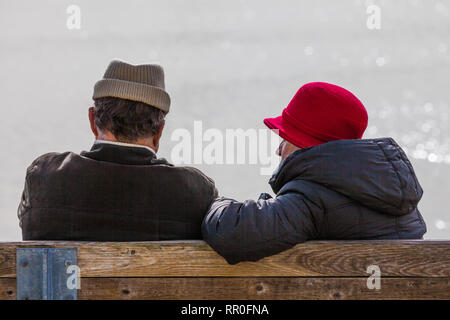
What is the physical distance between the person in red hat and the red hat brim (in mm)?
182

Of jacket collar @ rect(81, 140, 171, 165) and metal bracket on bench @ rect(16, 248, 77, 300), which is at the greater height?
jacket collar @ rect(81, 140, 171, 165)

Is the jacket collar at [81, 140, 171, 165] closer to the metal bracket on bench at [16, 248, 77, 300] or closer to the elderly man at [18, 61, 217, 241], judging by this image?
the elderly man at [18, 61, 217, 241]

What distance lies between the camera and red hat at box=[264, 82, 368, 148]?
295cm

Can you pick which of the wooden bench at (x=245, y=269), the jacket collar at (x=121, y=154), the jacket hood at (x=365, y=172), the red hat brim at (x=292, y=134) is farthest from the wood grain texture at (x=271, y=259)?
the red hat brim at (x=292, y=134)

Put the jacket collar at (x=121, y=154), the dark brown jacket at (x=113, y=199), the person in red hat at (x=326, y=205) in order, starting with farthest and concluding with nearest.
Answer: the jacket collar at (x=121, y=154) < the dark brown jacket at (x=113, y=199) < the person in red hat at (x=326, y=205)

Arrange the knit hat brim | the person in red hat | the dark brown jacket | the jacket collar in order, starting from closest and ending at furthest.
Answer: the person in red hat, the dark brown jacket, the jacket collar, the knit hat brim

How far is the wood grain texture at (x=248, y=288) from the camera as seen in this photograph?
2.59 metres

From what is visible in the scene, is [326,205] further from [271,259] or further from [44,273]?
[44,273]

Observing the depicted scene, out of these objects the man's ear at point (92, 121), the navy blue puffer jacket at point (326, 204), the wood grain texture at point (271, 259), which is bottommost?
the wood grain texture at point (271, 259)

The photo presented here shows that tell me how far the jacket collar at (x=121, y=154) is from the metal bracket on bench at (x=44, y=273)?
1.57ft

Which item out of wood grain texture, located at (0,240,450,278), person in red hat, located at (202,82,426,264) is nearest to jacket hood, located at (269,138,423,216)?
person in red hat, located at (202,82,426,264)

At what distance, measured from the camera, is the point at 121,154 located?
291 centimetres

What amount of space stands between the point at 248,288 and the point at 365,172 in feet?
2.09
